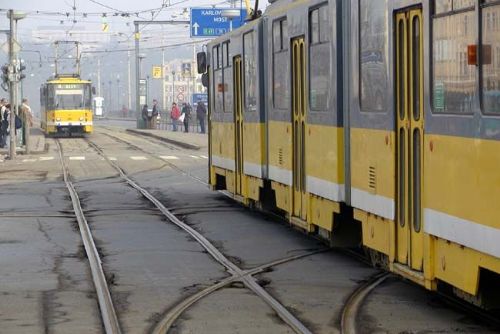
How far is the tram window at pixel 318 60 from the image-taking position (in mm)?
13055

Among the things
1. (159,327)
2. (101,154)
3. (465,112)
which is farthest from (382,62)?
(101,154)

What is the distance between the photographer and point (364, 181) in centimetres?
1149

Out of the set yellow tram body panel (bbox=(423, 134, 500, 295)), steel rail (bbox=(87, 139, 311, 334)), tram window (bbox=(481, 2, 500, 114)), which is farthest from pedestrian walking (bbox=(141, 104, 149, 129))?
tram window (bbox=(481, 2, 500, 114))

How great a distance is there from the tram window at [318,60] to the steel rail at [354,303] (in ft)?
5.96

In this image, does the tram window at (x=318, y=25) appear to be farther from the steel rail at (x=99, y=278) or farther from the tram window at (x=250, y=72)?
the tram window at (x=250, y=72)

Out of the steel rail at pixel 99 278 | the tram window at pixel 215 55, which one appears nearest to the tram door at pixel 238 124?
the tram window at pixel 215 55

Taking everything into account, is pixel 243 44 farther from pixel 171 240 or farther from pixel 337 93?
pixel 337 93

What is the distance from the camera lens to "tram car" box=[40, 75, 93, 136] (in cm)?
6156

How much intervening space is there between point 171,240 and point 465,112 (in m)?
7.71

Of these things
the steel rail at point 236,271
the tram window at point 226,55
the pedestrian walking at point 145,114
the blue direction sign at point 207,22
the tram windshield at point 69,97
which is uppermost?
the blue direction sign at point 207,22

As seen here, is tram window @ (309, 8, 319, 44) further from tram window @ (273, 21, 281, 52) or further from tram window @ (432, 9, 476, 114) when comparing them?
tram window @ (432, 9, 476, 114)

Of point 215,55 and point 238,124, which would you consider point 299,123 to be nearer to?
point 238,124

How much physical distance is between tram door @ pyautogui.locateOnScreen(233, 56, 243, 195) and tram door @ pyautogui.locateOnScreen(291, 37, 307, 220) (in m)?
3.86

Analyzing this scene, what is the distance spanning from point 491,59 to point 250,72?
31.6 ft
